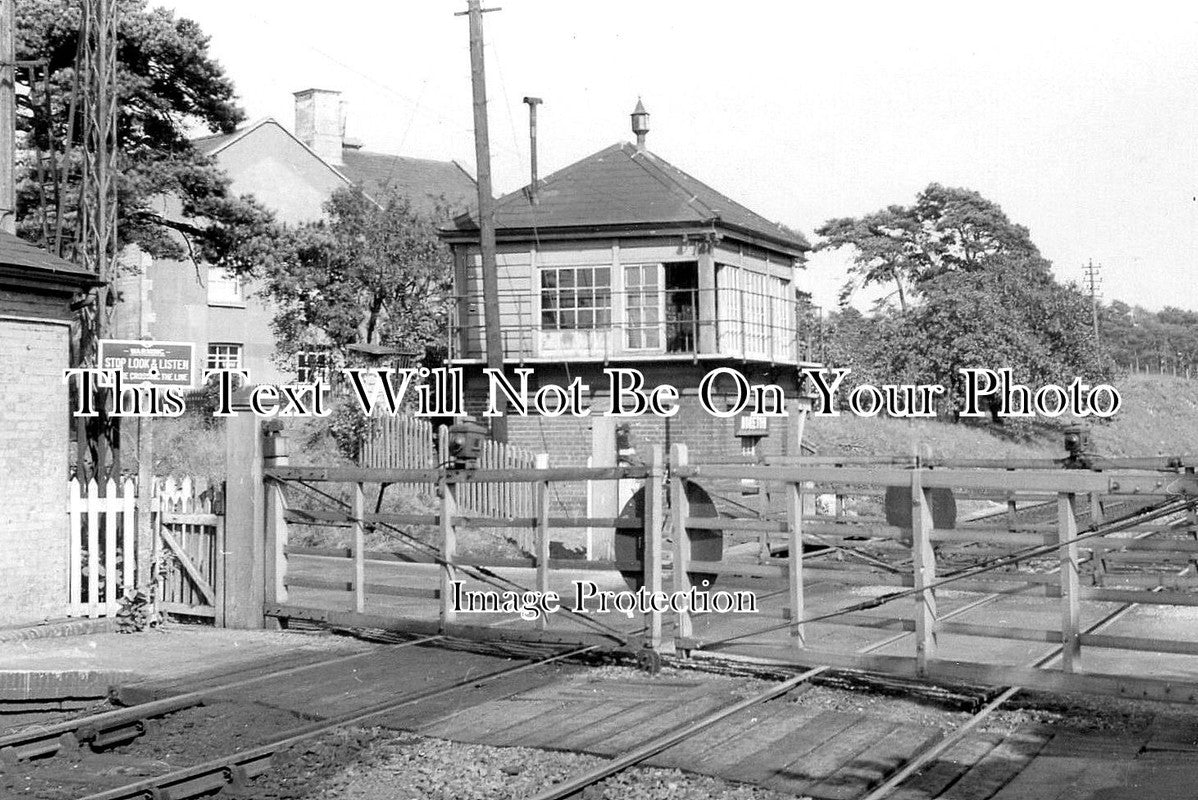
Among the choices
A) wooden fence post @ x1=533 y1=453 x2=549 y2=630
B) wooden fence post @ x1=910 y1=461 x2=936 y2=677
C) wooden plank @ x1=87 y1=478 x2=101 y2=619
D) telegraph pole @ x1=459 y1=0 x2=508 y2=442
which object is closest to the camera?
wooden fence post @ x1=910 y1=461 x2=936 y2=677

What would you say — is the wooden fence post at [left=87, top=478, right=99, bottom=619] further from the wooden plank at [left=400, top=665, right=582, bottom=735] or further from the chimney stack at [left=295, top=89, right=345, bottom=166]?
the chimney stack at [left=295, top=89, right=345, bottom=166]

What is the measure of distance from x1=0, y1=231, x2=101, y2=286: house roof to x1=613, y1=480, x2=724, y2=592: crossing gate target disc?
6.50 m

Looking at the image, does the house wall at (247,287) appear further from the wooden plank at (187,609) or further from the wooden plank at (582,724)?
the wooden plank at (582,724)

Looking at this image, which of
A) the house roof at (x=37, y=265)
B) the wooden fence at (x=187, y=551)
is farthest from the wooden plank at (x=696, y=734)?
the house roof at (x=37, y=265)

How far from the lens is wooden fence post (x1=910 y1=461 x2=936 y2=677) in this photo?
9.60 meters

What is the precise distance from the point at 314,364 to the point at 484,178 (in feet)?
34.9

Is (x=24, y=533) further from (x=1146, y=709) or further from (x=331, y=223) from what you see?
(x=331, y=223)

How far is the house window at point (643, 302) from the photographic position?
30.3 meters

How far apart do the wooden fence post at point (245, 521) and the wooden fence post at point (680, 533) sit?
451 centimetres

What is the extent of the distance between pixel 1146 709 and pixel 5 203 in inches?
515

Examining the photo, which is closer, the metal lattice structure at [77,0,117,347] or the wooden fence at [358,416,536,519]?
the metal lattice structure at [77,0,117,347]

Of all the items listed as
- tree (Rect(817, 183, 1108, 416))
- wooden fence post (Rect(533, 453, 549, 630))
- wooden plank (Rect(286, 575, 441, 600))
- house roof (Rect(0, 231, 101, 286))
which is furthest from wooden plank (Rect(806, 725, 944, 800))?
tree (Rect(817, 183, 1108, 416))

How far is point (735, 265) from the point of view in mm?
31281

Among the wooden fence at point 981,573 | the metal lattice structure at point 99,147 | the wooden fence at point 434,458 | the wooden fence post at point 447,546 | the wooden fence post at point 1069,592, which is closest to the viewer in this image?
the wooden fence at point 981,573
